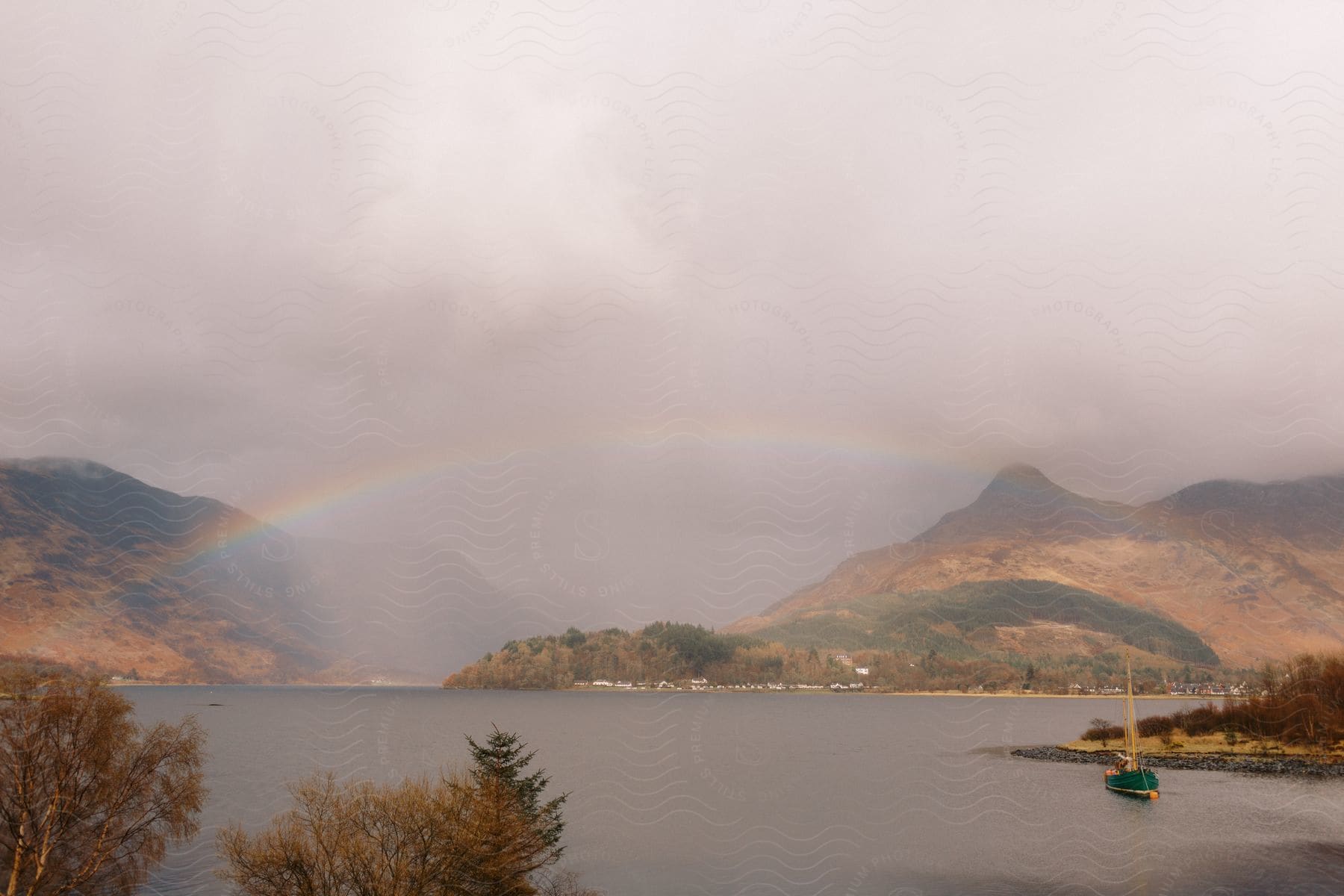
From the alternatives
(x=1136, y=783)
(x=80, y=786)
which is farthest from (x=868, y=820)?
(x=80, y=786)

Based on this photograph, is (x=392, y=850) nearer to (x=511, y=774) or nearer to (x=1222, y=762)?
(x=511, y=774)

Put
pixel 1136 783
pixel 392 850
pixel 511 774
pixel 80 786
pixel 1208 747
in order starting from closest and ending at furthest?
pixel 392 850 < pixel 80 786 < pixel 511 774 < pixel 1136 783 < pixel 1208 747

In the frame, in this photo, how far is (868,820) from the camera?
81.7 metres

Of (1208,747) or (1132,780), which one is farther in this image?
(1208,747)

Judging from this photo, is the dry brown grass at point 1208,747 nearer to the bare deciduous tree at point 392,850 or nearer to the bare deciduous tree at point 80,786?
the bare deciduous tree at point 392,850

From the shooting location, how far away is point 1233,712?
13388 cm

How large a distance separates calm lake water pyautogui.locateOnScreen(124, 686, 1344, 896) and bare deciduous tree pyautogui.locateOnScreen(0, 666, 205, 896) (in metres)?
10.7

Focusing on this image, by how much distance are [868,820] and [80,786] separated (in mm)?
65959

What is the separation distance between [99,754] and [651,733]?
489ft

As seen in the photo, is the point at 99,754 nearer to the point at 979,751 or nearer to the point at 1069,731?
the point at 979,751

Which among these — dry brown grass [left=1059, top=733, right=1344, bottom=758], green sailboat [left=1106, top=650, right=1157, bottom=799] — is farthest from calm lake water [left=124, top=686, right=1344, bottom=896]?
dry brown grass [left=1059, top=733, right=1344, bottom=758]

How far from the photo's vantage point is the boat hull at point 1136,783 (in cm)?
8956

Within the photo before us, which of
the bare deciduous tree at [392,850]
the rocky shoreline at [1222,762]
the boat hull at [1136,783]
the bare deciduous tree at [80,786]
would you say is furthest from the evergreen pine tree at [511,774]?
the rocky shoreline at [1222,762]

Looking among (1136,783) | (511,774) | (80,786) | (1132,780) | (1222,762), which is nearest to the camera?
(80,786)
